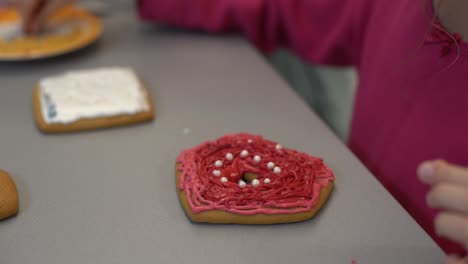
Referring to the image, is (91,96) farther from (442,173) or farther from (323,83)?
(323,83)

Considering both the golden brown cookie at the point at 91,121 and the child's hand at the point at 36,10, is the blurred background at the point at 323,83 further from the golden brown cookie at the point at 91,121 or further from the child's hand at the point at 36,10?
the golden brown cookie at the point at 91,121

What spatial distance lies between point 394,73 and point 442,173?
351 mm

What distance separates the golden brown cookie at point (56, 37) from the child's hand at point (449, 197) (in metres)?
0.75

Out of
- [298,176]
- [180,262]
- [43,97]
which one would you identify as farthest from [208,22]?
[180,262]

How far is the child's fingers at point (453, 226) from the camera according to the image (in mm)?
377

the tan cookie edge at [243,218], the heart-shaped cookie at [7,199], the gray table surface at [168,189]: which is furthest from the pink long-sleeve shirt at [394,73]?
the heart-shaped cookie at [7,199]

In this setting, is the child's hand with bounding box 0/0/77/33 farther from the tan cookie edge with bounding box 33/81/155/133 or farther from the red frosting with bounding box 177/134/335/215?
the red frosting with bounding box 177/134/335/215

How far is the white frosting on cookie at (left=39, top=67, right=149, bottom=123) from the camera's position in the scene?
693 millimetres

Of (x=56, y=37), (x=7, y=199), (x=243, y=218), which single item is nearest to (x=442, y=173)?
(x=243, y=218)

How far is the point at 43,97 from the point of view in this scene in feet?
2.42

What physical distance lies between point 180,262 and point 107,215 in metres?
0.12

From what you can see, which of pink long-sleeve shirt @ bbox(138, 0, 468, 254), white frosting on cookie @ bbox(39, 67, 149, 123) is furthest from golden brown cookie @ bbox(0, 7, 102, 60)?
pink long-sleeve shirt @ bbox(138, 0, 468, 254)

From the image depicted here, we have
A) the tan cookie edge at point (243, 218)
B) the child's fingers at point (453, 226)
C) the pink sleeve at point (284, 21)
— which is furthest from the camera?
the pink sleeve at point (284, 21)

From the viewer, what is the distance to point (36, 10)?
96cm
